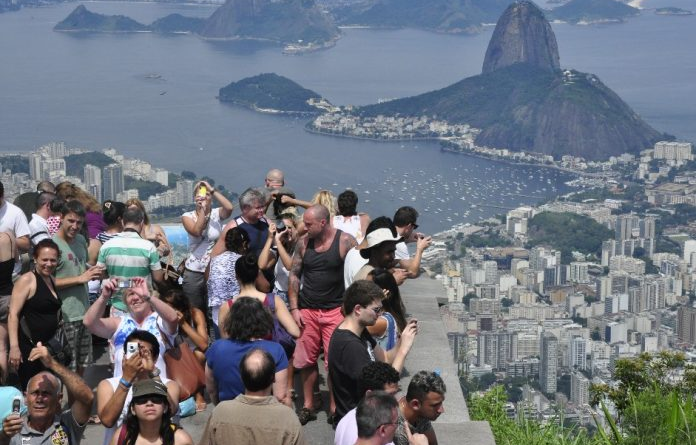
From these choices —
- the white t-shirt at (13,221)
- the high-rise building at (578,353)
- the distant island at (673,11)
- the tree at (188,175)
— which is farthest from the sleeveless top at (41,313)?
the distant island at (673,11)

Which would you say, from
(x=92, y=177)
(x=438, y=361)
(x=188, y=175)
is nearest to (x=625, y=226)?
(x=188, y=175)

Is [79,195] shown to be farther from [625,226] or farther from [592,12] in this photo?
[592,12]

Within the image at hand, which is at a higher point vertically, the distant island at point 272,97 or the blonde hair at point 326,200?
the blonde hair at point 326,200

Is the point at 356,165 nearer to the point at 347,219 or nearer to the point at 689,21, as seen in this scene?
the point at 347,219

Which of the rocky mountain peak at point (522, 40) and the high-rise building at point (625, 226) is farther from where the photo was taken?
the rocky mountain peak at point (522, 40)

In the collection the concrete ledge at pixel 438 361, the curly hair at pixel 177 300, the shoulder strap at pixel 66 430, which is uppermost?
the curly hair at pixel 177 300

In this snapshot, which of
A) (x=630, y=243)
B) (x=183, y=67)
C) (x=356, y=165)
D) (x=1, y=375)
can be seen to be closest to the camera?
(x=1, y=375)

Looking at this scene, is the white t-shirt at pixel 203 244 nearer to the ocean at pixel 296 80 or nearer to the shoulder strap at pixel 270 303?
the shoulder strap at pixel 270 303

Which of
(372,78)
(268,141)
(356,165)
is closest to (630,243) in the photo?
(356,165)

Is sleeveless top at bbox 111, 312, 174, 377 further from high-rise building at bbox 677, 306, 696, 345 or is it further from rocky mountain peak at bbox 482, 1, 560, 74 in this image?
rocky mountain peak at bbox 482, 1, 560, 74
